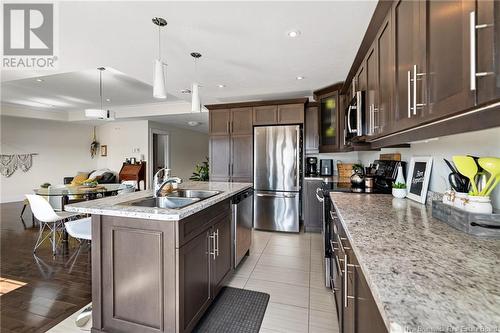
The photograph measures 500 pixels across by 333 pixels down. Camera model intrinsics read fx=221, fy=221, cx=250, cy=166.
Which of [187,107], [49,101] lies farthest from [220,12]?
[49,101]

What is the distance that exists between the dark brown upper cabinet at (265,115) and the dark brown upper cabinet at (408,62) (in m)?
2.63

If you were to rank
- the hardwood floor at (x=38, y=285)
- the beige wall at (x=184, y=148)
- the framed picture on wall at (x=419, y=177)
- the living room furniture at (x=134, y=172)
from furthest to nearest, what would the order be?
1. the beige wall at (x=184, y=148)
2. the living room furniture at (x=134, y=172)
3. the hardwood floor at (x=38, y=285)
4. the framed picture on wall at (x=419, y=177)

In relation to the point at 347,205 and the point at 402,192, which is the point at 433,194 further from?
the point at 347,205

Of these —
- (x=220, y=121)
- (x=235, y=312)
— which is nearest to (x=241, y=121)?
(x=220, y=121)

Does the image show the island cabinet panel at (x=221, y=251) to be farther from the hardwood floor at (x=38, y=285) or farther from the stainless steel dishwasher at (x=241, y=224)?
the hardwood floor at (x=38, y=285)

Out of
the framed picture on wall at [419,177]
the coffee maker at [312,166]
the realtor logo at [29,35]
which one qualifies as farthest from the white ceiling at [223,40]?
the coffee maker at [312,166]

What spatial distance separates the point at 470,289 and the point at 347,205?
1.07m

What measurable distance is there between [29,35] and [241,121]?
2912 millimetres

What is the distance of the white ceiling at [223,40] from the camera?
5.92 ft

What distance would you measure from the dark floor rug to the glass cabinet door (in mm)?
2741

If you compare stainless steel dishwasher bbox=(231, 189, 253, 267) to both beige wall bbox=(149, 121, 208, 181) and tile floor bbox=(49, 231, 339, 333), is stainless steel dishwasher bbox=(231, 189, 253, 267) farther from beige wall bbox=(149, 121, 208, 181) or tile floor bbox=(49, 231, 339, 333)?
beige wall bbox=(149, 121, 208, 181)

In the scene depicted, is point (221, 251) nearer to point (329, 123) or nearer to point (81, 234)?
point (81, 234)

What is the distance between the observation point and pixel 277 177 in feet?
12.9

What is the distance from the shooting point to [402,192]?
6.27ft
